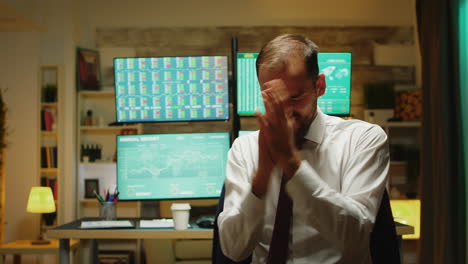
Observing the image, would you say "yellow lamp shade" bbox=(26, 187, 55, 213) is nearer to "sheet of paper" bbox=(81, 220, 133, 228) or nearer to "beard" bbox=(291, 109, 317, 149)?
"sheet of paper" bbox=(81, 220, 133, 228)

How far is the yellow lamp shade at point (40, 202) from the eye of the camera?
4973mm

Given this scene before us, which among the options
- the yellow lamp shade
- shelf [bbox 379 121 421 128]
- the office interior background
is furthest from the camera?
shelf [bbox 379 121 421 128]

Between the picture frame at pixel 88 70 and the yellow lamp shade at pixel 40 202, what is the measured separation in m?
1.47

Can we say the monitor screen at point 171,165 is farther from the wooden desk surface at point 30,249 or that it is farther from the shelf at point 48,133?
the shelf at point 48,133

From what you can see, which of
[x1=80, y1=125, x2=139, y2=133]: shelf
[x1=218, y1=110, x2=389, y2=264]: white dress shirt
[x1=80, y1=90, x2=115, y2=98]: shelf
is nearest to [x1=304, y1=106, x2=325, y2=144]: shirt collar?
[x1=218, y1=110, x2=389, y2=264]: white dress shirt

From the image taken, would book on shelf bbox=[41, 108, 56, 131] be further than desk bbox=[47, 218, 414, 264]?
Yes

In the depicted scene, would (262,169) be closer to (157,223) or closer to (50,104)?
(157,223)

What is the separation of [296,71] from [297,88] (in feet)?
0.12

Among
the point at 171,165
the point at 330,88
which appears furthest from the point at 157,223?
the point at 330,88

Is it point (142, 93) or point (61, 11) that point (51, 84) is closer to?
point (61, 11)

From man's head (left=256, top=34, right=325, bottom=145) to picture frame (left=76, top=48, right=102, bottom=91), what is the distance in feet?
17.1

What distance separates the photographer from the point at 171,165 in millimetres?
3137

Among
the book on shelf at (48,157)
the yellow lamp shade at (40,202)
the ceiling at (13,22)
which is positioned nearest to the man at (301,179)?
the yellow lamp shade at (40,202)

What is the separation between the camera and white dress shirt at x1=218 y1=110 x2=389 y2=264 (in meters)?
0.98
